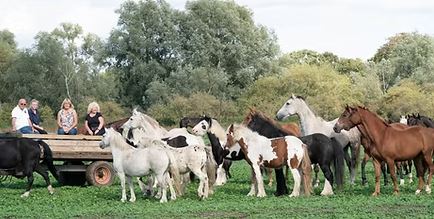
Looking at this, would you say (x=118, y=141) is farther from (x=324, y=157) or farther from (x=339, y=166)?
(x=339, y=166)

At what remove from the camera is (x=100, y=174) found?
1800 cm

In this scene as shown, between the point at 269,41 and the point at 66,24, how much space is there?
75.9 ft

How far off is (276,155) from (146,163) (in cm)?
257

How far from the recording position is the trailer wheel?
17.8 meters

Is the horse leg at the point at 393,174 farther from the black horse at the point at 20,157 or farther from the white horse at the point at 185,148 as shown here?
the black horse at the point at 20,157

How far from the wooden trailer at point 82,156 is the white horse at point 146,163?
98.1 inches

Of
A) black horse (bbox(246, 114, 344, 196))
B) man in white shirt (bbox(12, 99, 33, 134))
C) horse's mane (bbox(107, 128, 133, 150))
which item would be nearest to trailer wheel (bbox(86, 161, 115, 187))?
man in white shirt (bbox(12, 99, 33, 134))

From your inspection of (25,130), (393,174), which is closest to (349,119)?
(393,174)

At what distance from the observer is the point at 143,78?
171 ft

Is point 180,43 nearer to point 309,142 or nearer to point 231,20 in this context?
point 231,20

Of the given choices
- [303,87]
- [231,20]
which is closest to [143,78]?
[231,20]

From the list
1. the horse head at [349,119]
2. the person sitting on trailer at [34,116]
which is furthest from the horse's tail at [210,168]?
the person sitting on trailer at [34,116]

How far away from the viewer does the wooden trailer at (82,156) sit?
17250 millimetres

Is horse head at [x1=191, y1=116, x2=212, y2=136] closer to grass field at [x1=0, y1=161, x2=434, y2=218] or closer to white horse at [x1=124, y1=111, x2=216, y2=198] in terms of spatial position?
white horse at [x1=124, y1=111, x2=216, y2=198]
